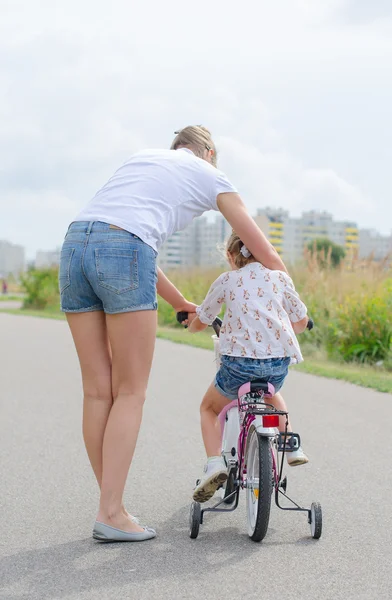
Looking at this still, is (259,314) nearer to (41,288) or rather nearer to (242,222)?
(242,222)

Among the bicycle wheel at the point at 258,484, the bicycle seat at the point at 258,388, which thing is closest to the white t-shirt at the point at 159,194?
the bicycle seat at the point at 258,388

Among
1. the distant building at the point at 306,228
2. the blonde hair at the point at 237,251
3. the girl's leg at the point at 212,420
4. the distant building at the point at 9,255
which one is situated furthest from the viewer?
the distant building at the point at 9,255

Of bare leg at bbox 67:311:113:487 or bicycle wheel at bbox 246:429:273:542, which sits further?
bare leg at bbox 67:311:113:487

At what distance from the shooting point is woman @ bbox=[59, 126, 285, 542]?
12.8ft

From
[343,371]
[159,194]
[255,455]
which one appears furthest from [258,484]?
[343,371]

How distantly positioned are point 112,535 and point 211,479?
1.68ft

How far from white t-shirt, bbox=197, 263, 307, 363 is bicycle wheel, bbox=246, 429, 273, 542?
41 centimetres

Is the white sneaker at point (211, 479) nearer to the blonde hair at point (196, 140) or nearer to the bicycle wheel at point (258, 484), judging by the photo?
the bicycle wheel at point (258, 484)

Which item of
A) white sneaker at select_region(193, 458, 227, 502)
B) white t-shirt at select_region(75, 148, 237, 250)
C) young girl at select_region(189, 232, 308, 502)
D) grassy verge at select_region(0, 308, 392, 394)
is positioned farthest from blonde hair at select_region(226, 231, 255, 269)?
grassy verge at select_region(0, 308, 392, 394)

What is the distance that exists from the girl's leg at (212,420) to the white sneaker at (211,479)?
0.58 ft

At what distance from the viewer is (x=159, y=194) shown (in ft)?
13.2

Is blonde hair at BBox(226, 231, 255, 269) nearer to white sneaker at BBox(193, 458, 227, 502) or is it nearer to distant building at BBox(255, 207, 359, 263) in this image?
white sneaker at BBox(193, 458, 227, 502)

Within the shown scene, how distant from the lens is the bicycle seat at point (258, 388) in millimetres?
4195

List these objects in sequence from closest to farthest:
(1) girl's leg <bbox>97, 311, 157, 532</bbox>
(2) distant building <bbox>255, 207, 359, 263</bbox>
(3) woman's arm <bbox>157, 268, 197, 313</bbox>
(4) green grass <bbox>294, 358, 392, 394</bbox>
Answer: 1. (1) girl's leg <bbox>97, 311, 157, 532</bbox>
2. (3) woman's arm <bbox>157, 268, 197, 313</bbox>
3. (4) green grass <bbox>294, 358, 392, 394</bbox>
4. (2) distant building <bbox>255, 207, 359, 263</bbox>
